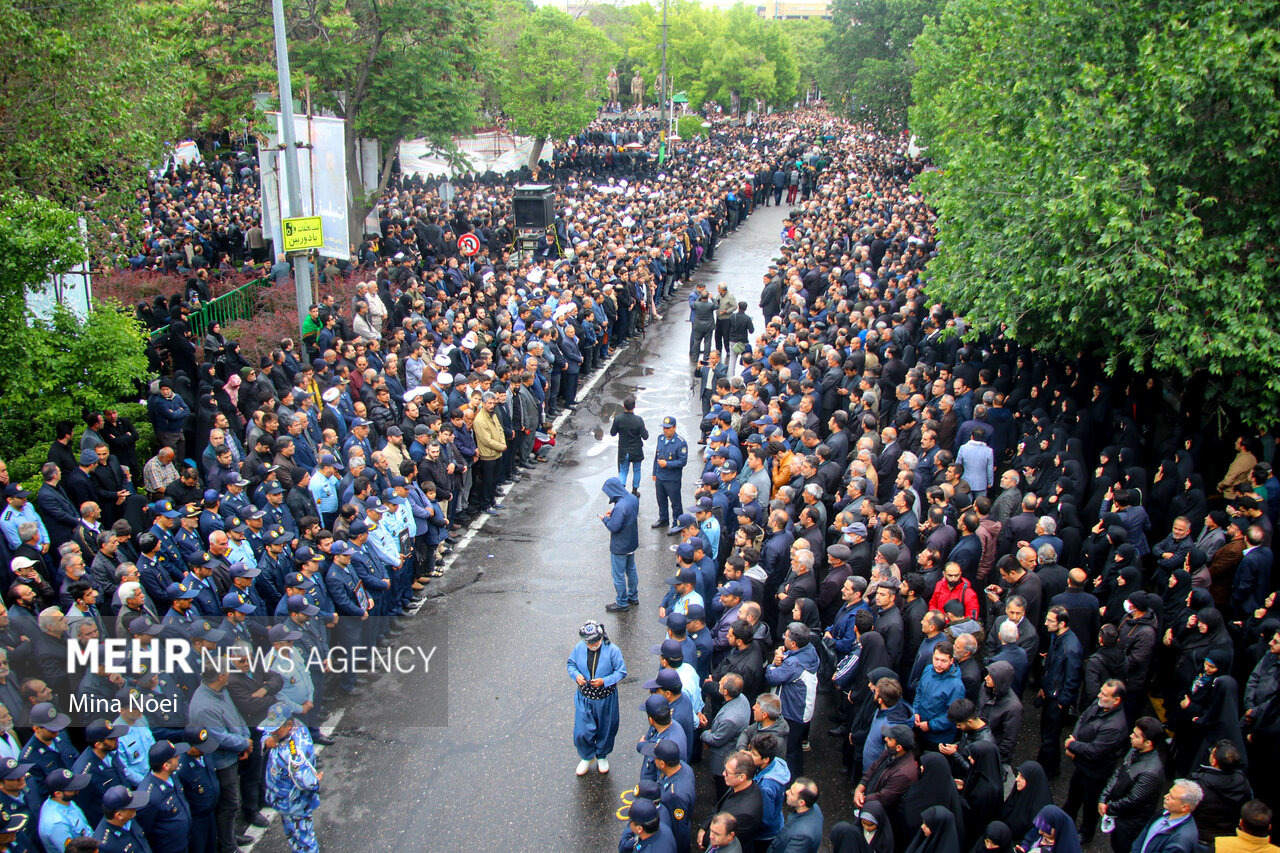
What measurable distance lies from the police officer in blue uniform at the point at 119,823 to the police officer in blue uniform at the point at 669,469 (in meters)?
6.97

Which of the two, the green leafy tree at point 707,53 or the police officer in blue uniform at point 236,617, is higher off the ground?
the green leafy tree at point 707,53

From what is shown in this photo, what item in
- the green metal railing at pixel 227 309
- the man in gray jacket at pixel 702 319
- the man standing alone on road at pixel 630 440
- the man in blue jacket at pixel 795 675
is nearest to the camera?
the man in blue jacket at pixel 795 675

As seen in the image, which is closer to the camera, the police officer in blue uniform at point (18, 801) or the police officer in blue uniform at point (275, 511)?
the police officer in blue uniform at point (18, 801)

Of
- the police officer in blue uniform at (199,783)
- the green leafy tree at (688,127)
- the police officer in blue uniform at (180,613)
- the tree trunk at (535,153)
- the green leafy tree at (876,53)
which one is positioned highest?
the green leafy tree at (876,53)

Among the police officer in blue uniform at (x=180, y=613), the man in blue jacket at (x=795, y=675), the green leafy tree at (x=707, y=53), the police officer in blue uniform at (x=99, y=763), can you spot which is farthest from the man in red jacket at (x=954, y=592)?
the green leafy tree at (x=707, y=53)

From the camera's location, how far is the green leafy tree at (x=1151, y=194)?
318 inches

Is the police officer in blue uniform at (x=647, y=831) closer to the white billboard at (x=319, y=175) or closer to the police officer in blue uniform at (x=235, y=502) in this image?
the police officer in blue uniform at (x=235, y=502)

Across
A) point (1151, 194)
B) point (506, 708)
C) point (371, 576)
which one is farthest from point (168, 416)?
point (1151, 194)

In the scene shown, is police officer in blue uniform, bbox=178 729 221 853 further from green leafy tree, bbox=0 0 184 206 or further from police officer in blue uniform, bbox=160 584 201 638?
green leafy tree, bbox=0 0 184 206

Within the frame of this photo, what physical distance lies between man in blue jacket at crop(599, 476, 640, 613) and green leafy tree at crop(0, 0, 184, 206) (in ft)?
26.7

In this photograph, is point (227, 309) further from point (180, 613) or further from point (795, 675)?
point (795, 675)

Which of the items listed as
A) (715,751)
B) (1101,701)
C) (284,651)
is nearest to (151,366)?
(284,651)

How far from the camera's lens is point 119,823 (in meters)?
5.37

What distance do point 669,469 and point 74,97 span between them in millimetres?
8749
